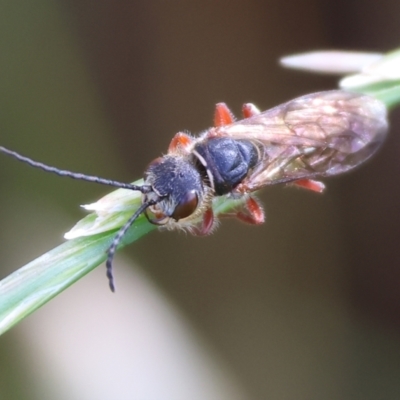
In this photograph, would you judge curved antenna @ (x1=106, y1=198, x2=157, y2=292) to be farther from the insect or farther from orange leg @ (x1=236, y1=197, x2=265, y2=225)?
orange leg @ (x1=236, y1=197, x2=265, y2=225)

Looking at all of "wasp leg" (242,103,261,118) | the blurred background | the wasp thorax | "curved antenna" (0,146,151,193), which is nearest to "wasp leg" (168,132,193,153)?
the wasp thorax

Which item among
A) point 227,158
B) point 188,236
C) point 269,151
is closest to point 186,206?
point 227,158

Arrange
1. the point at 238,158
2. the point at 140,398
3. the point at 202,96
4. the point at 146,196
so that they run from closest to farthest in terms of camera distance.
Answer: the point at 146,196, the point at 238,158, the point at 140,398, the point at 202,96

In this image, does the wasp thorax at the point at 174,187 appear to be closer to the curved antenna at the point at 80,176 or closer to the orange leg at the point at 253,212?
the curved antenna at the point at 80,176

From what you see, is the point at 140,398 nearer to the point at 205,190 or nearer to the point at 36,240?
the point at 36,240

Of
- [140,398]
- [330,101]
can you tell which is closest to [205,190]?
[330,101]
